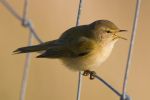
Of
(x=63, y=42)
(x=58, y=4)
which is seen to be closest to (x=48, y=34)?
(x=58, y=4)

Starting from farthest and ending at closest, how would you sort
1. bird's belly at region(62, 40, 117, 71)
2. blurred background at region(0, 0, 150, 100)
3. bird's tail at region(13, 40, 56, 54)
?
blurred background at region(0, 0, 150, 100) → bird's belly at region(62, 40, 117, 71) → bird's tail at region(13, 40, 56, 54)

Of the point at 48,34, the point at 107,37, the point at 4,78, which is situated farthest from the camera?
the point at 48,34

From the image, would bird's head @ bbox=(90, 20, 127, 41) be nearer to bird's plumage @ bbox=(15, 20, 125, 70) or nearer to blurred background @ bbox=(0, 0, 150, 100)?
bird's plumage @ bbox=(15, 20, 125, 70)

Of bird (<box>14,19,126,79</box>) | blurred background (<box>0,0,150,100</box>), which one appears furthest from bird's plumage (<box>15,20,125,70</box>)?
blurred background (<box>0,0,150,100</box>)

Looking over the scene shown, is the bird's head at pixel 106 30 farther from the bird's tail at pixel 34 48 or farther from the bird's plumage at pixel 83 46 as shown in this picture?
the bird's tail at pixel 34 48

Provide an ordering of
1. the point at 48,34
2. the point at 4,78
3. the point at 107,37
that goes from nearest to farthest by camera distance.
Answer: the point at 107,37 < the point at 4,78 < the point at 48,34

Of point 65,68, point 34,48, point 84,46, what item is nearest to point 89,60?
point 84,46

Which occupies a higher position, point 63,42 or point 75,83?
point 63,42

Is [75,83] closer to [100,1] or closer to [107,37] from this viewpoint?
[100,1]
